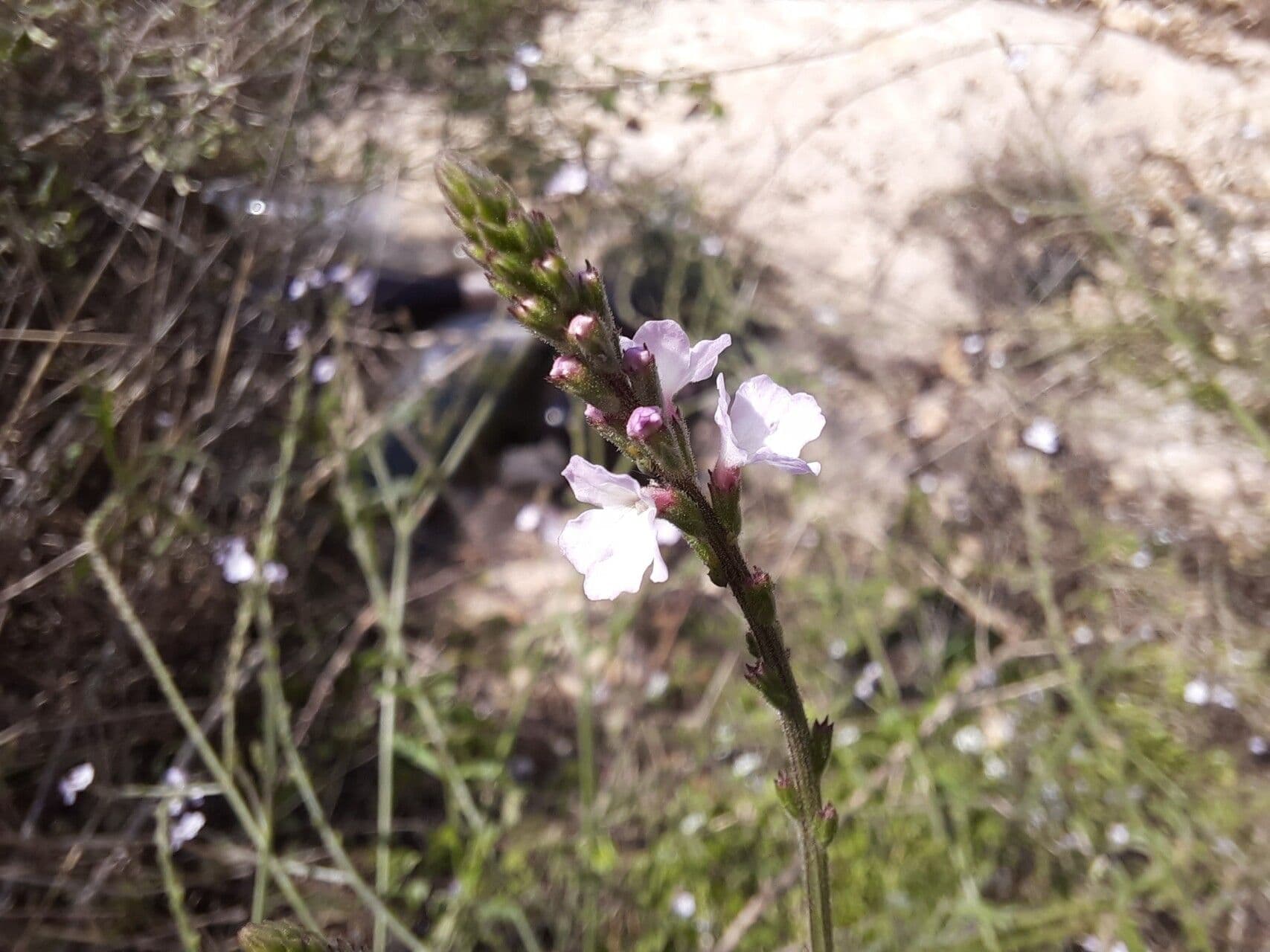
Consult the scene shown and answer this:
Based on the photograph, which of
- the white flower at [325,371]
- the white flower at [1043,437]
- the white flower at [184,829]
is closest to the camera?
the white flower at [184,829]

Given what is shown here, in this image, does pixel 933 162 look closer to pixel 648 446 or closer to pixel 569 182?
pixel 569 182

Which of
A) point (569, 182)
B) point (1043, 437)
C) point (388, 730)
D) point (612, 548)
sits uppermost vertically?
point (612, 548)

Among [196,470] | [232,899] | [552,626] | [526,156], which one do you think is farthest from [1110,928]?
[526,156]

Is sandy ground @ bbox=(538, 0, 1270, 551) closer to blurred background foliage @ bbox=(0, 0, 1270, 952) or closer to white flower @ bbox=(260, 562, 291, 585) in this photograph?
blurred background foliage @ bbox=(0, 0, 1270, 952)

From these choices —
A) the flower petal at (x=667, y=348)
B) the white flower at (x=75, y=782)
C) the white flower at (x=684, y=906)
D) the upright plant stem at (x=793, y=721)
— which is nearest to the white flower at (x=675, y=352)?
the flower petal at (x=667, y=348)

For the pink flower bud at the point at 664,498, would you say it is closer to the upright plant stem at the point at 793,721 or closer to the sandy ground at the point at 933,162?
the upright plant stem at the point at 793,721

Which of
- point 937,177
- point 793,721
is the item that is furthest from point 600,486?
point 937,177
